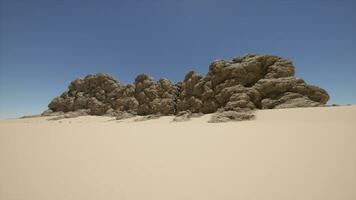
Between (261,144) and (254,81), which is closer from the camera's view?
(261,144)

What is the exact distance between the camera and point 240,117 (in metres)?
11.9

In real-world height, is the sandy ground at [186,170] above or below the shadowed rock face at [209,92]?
below

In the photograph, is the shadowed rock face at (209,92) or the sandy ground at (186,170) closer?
the sandy ground at (186,170)

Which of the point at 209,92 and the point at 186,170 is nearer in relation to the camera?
the point at 186,170

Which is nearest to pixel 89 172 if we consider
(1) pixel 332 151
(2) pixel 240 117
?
(1) pixel 332 151

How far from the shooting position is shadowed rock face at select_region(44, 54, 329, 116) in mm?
17672

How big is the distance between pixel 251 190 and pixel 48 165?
3.57 m

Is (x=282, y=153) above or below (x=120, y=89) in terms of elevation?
below

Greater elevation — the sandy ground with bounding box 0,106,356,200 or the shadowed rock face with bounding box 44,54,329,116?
the shadowed rock face with bounding box 44,54,329,116

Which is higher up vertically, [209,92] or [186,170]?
[209,92]

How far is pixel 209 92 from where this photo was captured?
2230cm

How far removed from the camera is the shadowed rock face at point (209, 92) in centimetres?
1767

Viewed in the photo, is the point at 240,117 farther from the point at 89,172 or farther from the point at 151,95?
the point at 151,95

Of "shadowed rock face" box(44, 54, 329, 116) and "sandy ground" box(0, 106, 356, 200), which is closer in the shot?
"sandy ground" box(0, 106, 356, 200)
